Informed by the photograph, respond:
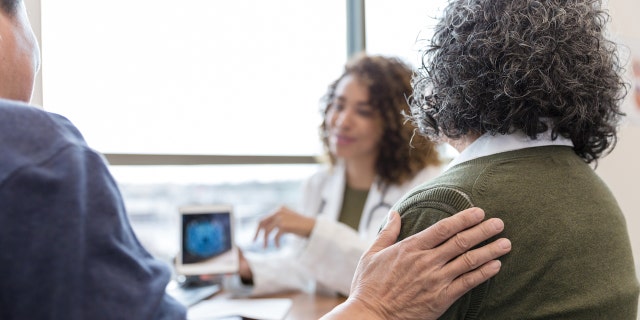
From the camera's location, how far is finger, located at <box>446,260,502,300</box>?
854 millimetres

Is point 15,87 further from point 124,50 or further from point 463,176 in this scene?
point 124,50

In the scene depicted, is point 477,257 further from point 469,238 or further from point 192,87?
point 192,87

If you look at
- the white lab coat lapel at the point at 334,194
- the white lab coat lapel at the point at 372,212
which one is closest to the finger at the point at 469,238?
the white lab coat lapel at the point at 372,212

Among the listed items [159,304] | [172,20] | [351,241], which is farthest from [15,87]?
[172,20]

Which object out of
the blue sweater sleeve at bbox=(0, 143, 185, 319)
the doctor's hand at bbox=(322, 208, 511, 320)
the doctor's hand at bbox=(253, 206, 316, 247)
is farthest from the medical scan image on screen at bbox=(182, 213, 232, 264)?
the blue sweater sleeve at bbox=(0, 143, 185, 319)

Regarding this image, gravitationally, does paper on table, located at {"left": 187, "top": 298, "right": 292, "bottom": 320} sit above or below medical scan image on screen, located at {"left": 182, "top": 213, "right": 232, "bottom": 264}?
below

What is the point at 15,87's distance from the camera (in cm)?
85

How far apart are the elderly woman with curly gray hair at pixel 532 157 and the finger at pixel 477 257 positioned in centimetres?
2

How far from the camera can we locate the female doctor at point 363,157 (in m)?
2.01

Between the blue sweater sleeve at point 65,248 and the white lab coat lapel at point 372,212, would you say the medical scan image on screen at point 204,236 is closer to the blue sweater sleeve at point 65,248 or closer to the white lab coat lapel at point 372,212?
the white lab coat lapel at point 372,212

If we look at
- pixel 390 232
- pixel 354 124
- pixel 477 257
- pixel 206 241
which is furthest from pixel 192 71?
pixel 477 257

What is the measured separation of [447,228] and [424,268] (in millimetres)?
80

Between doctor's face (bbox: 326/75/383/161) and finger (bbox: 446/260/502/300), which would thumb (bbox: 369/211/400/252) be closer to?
finger (bbox: 446/260/502/300)

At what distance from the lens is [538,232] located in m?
0.87
